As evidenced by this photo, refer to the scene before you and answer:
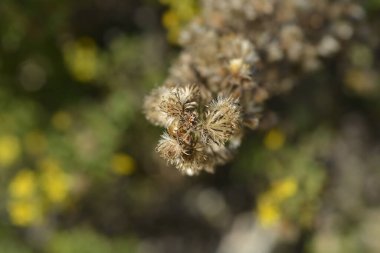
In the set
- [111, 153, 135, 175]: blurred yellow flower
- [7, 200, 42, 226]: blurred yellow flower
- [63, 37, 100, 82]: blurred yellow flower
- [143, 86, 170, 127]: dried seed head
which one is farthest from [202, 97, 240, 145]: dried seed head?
[7, 200, 42, 226]: blurred yellow flower

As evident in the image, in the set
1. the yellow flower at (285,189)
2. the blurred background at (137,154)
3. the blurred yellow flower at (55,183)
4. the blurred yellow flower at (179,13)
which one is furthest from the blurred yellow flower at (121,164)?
the yellow flower at (285,189)

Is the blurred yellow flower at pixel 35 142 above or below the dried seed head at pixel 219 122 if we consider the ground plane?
above

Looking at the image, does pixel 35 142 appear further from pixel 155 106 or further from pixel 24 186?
pixel 155 106

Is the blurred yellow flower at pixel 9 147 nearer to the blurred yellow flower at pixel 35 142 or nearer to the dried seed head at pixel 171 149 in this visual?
the blurred yellow flower at pixel 35 142

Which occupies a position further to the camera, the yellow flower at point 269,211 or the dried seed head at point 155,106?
the yellow flower at point 269,211

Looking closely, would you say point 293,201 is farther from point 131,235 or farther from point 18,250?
point 18,250

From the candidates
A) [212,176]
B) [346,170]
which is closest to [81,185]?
[212,176]

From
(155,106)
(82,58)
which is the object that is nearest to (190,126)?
(155,106)
